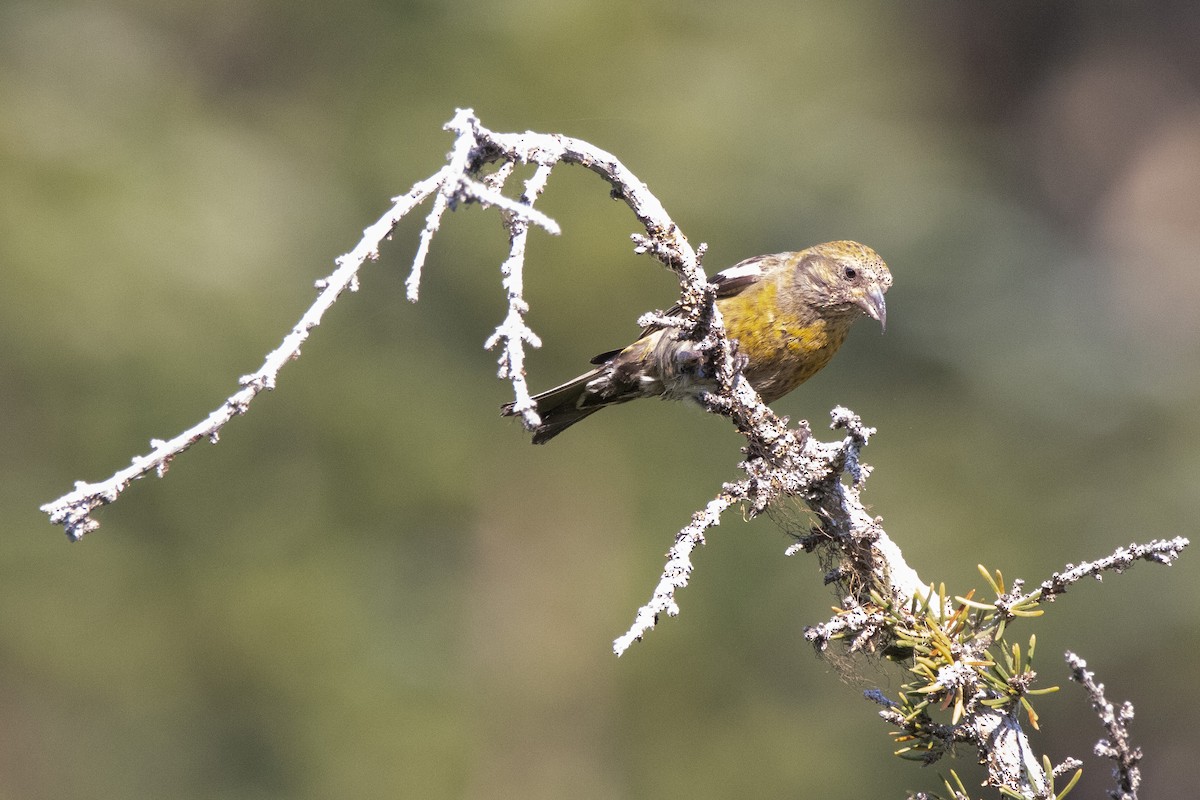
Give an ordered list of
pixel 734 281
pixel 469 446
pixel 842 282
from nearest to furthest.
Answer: pixel 842 282
pixel 734 281
pixel 469 446

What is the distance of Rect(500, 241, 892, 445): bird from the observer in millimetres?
4613

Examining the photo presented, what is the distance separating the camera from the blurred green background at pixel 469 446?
9.42 metres

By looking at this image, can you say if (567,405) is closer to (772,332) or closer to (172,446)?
(772,332)

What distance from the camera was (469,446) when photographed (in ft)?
32.9

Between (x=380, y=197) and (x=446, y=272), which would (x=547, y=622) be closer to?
(x=446, y=272)

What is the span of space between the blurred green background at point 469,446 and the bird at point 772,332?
413cm

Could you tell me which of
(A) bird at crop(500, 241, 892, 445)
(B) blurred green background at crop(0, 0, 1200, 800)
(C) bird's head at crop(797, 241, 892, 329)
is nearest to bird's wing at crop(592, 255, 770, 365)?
(A) bird at crop(500, 241, 892, 445)

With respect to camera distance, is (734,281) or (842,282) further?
(734,281)

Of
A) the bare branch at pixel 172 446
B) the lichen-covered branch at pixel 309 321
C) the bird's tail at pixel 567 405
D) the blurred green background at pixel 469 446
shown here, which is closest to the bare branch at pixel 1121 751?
the lichen-covered branch at pixel 309 321

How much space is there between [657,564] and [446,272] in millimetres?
2819

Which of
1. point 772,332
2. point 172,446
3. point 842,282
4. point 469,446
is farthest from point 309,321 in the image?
point 469,446

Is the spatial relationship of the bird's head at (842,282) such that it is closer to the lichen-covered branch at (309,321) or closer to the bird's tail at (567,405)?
the bird's tail at (567,405)

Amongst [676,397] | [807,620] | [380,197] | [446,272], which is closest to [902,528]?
[807,620]

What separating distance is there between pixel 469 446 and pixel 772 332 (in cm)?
568
